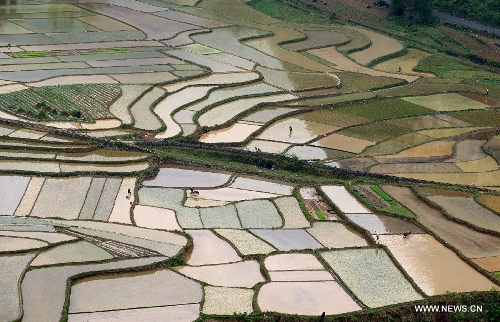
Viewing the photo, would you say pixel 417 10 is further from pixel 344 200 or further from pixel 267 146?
pixel 344 200

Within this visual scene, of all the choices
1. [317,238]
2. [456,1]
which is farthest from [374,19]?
[317,238]

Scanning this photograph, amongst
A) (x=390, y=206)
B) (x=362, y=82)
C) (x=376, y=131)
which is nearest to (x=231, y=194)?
(x=390, y=206)

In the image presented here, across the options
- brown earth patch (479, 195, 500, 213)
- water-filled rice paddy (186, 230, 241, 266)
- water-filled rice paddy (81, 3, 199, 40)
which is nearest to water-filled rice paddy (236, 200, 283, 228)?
water-filled rice paddy (186, 230, 241, 266)

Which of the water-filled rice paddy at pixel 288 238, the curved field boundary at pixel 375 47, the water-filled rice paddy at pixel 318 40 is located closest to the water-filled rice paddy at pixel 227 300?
the water-filled rice paddy at pixel 288 238

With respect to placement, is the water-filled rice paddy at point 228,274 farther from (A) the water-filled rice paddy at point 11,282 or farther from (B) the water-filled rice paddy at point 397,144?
(B) the water-filled rice paddy at point 397,144

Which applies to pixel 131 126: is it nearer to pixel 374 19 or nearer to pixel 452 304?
pixel 452 304

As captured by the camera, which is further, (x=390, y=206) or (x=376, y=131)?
(x=376, y=131)

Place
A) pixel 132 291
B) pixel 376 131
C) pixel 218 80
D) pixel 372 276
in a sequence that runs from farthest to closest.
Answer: pixel 218 80 → pixel 376 131 → pixel 372 276 → pixel 132 291
